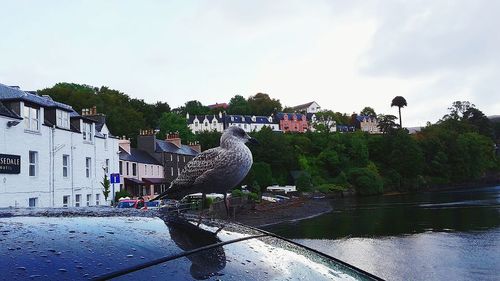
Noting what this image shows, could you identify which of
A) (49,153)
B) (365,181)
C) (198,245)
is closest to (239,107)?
(365,181)

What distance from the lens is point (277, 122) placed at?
14312 cm

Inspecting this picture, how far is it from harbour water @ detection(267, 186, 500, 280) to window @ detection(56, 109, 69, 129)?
576 inches

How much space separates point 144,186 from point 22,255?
50635 millimetres

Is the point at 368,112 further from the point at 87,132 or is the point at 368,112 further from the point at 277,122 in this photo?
the point at 87,132

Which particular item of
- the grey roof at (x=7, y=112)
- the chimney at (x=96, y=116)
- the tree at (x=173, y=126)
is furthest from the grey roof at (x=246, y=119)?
the grey roof at (x=7, y=112)

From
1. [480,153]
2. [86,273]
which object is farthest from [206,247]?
[480,153]

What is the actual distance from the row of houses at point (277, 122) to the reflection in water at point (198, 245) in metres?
112

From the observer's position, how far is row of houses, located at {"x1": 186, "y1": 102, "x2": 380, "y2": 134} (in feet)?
425

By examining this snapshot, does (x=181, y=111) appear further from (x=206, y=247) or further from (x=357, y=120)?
(x=206, y=247)

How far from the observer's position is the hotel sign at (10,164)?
22.2m

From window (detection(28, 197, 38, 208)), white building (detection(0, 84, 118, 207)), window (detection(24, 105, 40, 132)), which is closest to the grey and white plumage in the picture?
white building (detection(0, 84, 118, 207))

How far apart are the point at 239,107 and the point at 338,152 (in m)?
51.7

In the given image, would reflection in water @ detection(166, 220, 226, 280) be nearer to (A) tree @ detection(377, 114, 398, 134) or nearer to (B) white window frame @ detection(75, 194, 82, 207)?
(B) white window frame @ detection(75, 194, 82, 207)

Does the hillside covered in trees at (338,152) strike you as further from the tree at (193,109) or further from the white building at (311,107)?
the white building at (311,107)
